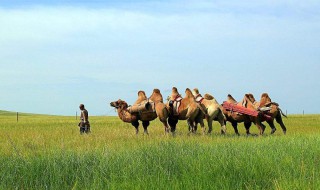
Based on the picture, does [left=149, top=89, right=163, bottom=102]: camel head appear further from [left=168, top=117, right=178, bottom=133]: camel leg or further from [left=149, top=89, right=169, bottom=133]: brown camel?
[left=168, top=117, right=178, bottom=133]: camel leg

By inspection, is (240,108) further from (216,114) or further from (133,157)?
(133,157)

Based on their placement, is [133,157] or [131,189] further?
[133,157]

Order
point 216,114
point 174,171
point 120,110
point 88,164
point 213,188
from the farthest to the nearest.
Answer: point 120,110
point 216,114
point 88,164
point 174,171
point 213,188

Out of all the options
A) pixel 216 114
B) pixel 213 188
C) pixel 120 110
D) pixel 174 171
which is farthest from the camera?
pixel 120 110

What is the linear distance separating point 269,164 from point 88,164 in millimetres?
3126

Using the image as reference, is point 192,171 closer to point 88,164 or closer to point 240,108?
point 88,164

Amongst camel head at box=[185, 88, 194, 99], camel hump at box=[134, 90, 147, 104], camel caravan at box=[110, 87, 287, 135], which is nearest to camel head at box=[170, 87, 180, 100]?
camel caravan at box=[110, 87, 287, 135]

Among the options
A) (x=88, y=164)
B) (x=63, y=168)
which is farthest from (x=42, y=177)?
(x=88, y=164)

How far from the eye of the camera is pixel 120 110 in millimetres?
18281

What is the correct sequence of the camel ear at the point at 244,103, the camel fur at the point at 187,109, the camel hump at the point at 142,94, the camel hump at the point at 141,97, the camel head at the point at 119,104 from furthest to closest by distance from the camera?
the camel head at the point at 119,104, the camel hump at the point at 142,94, the camel hump at the point at 141,97, the camel ear at the point at 244,103, the camel fur at the point at 187,109

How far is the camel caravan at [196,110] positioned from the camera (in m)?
16.7

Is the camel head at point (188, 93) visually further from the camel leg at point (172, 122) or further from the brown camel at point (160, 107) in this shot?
the camel leg at point (172, 122)

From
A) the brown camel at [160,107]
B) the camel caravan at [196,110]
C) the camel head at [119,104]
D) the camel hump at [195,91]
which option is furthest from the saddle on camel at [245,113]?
the camel head at [119,104]

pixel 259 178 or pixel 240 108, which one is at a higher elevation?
pixel 240 108
